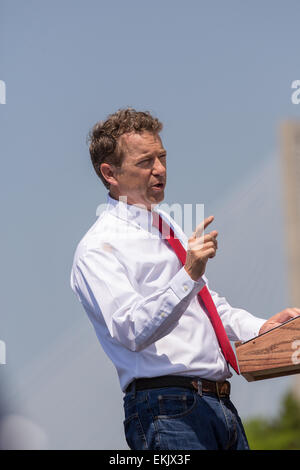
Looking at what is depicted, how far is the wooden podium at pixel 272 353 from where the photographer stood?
10.0 feet

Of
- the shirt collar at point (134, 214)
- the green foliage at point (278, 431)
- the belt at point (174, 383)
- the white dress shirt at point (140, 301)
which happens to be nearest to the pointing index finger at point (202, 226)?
the white dress shirt at point (140, 301)

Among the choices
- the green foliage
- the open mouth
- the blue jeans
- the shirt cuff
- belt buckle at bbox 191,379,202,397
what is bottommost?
the green foliage

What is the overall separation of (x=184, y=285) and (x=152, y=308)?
6.1 inches

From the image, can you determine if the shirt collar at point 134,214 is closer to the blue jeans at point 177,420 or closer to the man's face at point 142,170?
the man's face at point 142,170

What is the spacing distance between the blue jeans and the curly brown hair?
1.06 m

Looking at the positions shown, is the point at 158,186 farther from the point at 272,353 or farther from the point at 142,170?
the point at 272,353

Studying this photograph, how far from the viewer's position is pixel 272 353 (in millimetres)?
3127

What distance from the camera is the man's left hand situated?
3.60 m

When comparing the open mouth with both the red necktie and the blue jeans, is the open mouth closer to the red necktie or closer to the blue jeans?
the red necktie

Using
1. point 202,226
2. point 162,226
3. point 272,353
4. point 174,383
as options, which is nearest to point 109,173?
A: point 162,226

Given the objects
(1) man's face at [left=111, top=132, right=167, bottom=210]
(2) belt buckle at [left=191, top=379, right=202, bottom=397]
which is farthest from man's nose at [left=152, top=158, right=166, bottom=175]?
(2) belt buckle at [left=191, top=379, right=202, bottom=397]
